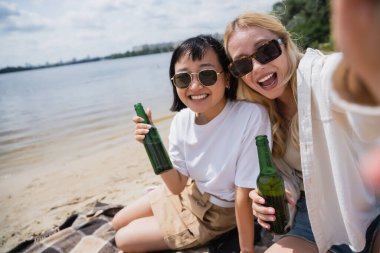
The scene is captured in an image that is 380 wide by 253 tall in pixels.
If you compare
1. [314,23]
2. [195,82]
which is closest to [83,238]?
[195,82]

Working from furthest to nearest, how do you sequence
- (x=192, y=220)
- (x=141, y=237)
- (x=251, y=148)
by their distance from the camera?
(x=141, y=237) → (x=192, y=220) → (x=251, y=148)

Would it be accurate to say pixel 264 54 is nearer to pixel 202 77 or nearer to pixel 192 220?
pixel 202 77

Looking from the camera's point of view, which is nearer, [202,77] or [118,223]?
[202,77]

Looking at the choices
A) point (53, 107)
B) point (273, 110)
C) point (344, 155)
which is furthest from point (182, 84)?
point (53, 107)

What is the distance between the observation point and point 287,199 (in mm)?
2328

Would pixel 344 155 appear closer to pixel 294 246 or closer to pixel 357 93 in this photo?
pixel 294 246

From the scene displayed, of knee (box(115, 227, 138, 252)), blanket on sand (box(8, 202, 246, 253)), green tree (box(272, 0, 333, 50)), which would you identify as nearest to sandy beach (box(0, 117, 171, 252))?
blanket on sand (box(8, 202, 246, 253))

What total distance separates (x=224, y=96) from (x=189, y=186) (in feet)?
3.27

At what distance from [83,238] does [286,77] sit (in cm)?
287

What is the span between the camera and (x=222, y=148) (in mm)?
2883

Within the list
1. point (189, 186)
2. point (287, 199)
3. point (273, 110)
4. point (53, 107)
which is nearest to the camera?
point (287, 199)

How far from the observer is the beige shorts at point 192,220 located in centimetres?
307

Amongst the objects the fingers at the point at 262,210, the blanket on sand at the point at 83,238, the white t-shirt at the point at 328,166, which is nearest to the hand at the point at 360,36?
the white t-shirt at the point at 328,166

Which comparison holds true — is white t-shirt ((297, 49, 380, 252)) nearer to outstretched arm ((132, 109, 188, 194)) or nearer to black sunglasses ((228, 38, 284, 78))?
black sunglasses ((228, 38, 284, 78))
